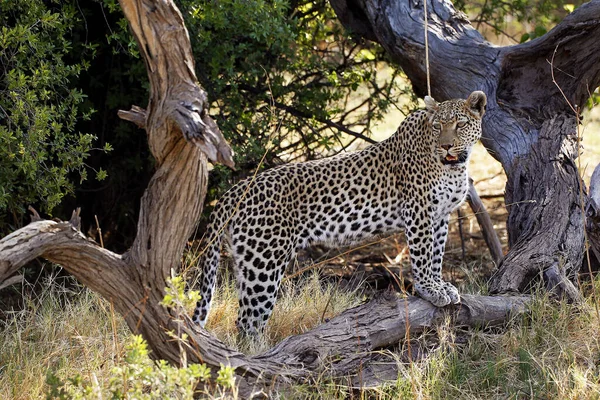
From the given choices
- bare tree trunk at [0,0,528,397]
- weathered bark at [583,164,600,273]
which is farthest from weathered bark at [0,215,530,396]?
weathered bark at [583,164,600,273]

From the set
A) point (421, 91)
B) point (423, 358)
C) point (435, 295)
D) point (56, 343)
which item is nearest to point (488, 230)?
point (421, 91)

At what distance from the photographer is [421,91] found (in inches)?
336

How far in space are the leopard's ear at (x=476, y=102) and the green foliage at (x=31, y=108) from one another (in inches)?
116

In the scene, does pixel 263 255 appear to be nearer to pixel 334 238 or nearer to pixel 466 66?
pixel 334 238

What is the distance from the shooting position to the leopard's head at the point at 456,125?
6.68m

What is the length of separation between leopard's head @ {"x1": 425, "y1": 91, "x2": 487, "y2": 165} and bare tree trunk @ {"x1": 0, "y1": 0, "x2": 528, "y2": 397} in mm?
1551

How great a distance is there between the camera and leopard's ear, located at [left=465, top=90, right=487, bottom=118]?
6672 mm

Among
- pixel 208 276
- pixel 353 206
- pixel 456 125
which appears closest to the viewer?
pixel 208 276

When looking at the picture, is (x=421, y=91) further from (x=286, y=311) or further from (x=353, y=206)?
(x=286, y=311)

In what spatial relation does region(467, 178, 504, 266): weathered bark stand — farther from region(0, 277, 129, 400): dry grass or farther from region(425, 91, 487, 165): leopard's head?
region(0, 277, 129, 400): dry grass

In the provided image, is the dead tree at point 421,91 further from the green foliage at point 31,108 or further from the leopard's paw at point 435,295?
the green foliage at point 31,108

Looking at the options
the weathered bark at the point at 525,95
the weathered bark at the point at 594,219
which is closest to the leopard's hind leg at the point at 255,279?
the weathered bark at the point at 525,95

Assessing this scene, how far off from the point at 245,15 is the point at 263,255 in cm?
215

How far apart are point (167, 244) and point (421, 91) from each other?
177 inches
